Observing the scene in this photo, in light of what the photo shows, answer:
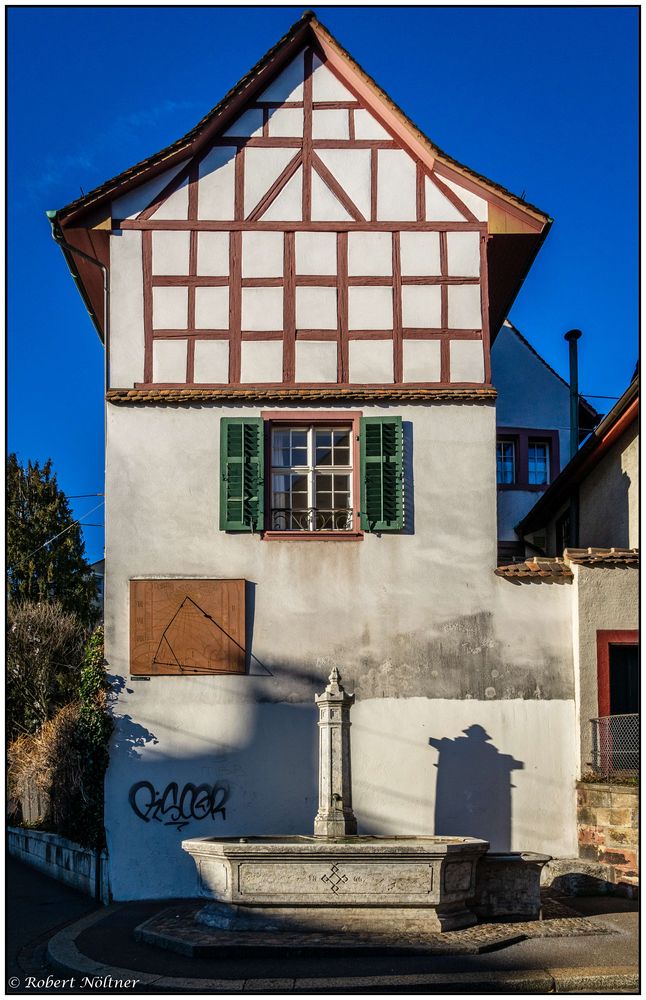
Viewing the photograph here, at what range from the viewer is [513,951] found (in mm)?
10773

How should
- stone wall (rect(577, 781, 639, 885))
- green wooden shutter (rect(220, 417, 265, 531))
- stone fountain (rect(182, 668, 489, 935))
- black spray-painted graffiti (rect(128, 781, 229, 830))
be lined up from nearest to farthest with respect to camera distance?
stone fountain (rect(182, 668, 489, 935)) < stone wall (rect(577, 781, 639, 885)) < black spray-painted graffiti (rect(128, 781, 229, 830)) < green wooden shutter (rect(220, 417, 265, 531))

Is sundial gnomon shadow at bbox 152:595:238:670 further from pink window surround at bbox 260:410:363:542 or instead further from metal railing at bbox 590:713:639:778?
metal railing at bbox 590:713:639:778

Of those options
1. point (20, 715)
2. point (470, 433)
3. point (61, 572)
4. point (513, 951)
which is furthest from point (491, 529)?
point (61, 572)

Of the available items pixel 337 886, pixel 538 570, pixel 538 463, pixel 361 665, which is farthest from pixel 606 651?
pixel 538 463

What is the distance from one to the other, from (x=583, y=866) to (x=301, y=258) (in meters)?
8.96

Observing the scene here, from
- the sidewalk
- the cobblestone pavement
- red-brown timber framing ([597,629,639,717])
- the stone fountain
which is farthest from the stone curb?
red-brown timber framing ([597,629,639,717])

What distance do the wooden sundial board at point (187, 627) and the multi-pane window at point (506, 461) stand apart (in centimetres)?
1127

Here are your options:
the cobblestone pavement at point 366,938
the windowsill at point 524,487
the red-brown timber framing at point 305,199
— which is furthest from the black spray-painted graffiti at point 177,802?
the windowsill at point 524,487

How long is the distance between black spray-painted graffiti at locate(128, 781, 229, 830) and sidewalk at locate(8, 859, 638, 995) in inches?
94.0

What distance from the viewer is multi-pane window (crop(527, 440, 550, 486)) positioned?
83.7ft

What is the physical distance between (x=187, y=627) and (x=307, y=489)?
8.24ft

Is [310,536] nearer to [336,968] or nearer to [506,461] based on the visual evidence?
[336,968]

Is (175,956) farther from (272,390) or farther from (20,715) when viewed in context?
(20,715)

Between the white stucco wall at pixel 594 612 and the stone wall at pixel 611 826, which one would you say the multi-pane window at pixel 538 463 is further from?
the stone wall at pixel 611 826
